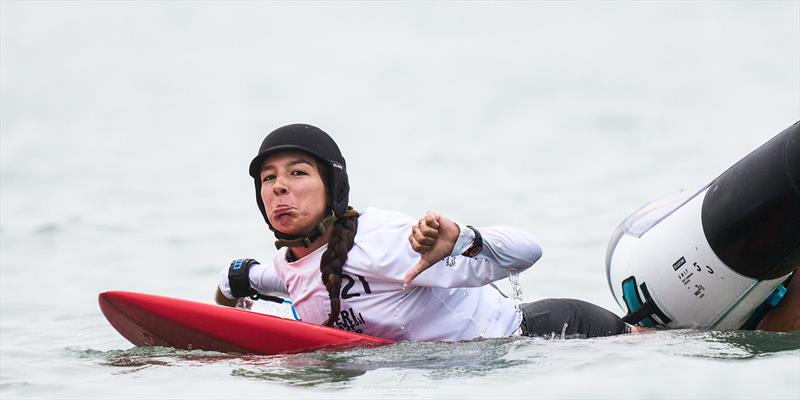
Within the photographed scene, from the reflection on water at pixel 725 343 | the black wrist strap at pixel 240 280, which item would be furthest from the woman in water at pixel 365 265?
the black wrist strap at pixel 240 280

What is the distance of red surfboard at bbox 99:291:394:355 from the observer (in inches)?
206

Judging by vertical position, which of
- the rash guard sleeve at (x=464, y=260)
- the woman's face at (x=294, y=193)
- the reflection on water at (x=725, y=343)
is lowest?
the reflection on water at (x=725, y=343)

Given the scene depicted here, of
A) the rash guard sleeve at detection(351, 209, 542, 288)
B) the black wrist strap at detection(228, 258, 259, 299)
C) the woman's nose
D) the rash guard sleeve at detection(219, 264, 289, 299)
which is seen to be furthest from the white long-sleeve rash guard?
the black wrist strap at detection(228, 258, 259, 299)

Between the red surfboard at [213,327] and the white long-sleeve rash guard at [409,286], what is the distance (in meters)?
0.14

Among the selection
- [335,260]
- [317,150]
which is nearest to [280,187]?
[317,150]

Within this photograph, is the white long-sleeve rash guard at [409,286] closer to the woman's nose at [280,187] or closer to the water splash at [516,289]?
the water splash at [516,289]

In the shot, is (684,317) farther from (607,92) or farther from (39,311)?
(607,92)

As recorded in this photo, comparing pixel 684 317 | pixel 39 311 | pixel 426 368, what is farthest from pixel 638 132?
pixel 426 368

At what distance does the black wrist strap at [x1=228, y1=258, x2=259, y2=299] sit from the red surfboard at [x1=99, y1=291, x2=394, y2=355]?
804mm

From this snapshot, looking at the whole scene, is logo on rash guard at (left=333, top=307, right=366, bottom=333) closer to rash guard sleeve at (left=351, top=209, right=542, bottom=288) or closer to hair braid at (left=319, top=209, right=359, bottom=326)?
hair braid at (left=319, top=209, right=359, bottom=326)

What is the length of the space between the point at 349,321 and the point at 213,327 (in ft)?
2.13

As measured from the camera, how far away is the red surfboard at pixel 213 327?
524cm

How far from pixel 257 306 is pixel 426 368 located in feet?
7.07

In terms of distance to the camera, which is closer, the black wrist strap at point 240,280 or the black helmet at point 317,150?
the black helmet at point 317,150
